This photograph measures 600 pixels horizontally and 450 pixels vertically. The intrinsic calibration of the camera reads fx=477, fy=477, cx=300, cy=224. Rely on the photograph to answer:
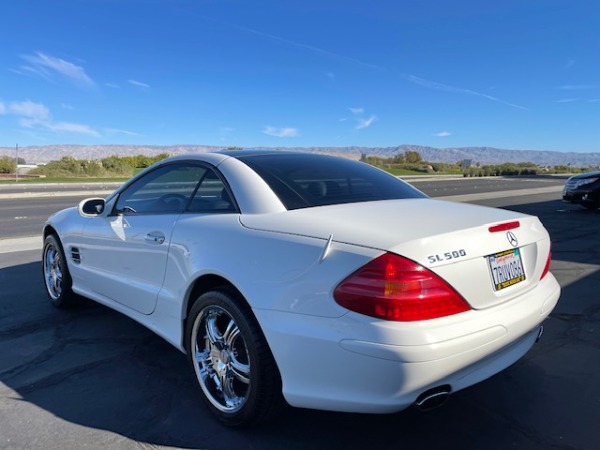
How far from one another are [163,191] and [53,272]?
200 centimetres

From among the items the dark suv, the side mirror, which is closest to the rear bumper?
the side mirror

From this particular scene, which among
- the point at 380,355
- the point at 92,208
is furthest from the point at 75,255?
the point at 380,355

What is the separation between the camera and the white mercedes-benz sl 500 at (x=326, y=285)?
6.89ft

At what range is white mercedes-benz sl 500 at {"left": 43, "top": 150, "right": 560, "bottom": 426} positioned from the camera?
210 centimetres

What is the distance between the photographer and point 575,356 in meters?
3.57

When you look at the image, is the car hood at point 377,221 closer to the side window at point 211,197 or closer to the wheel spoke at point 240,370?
the side window at point 211,197

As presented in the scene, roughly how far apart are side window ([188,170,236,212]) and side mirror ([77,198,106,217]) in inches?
51.5

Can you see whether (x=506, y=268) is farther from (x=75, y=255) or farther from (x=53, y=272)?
(x=53, y=272)

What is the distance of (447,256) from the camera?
7.19ft

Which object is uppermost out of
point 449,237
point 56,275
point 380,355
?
A: point 449,237

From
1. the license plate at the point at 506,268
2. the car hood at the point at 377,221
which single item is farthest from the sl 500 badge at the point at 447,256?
the license plate at the point at 506,268

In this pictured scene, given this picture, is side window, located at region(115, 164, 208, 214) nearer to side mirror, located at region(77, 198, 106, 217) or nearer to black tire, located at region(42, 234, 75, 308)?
side mirror, located at region(77, 198, 106, 217)

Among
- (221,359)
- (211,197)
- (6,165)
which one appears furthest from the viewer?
(6,165)

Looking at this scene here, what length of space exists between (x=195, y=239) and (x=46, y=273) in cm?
303
